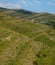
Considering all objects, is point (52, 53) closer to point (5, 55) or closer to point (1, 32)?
point (5, 55)

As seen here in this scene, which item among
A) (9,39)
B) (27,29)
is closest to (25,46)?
(9,39)

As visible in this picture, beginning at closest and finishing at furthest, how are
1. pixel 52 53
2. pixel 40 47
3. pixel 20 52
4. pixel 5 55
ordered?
pixel 5 55 < pixel 20 52 < pixel 52 53 < pixel 40 47

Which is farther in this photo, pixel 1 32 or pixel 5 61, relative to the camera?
pixel 1 32

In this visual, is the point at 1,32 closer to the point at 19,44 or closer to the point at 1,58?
the point at 19,44

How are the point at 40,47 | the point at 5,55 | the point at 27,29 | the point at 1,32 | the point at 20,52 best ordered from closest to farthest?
the point at 5,55 → the point at 20,52 → the point at 40,47 → the point at 1,32 → the point at 27,29

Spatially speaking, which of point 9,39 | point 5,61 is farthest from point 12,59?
point 9,39

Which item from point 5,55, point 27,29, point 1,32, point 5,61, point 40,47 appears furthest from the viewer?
point 27,29

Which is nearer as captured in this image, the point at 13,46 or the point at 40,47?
the point at 13,46

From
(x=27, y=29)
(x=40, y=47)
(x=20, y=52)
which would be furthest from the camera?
(x=27, y=29)
